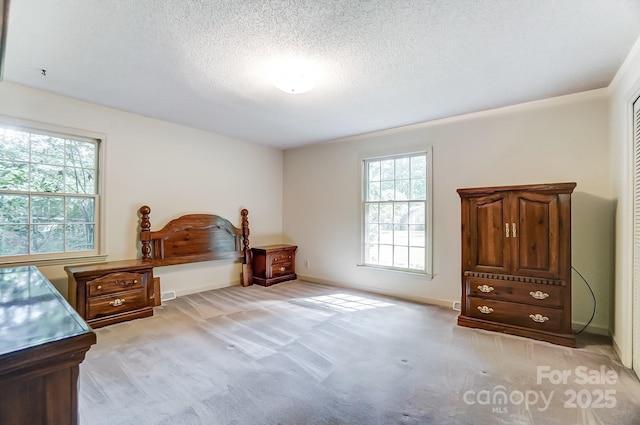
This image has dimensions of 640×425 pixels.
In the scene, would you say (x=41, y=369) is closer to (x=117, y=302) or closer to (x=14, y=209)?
(x=117, y=302)

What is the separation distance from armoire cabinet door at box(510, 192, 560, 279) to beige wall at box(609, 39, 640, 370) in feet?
1.47

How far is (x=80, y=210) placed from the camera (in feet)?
11.6

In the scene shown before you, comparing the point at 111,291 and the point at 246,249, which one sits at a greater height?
the point at 246,249

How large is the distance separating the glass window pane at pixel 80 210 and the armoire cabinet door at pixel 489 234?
14.6 feet

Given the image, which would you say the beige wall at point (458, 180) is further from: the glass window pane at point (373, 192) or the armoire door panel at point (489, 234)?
the armoire door panel at point (489, 234)

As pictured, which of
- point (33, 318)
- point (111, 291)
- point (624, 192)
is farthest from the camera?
point (111, 291)

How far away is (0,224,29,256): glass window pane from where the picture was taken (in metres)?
3.00

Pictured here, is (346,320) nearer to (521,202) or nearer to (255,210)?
(521,202)

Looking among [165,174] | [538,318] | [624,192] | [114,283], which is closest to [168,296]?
[114,283]

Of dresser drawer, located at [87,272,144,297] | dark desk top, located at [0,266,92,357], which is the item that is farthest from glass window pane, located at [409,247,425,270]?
dark desk top, located at [0,266,92,357]

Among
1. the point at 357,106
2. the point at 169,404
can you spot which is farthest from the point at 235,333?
the point at 357,106

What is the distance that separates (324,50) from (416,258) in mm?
3045

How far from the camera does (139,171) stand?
3.95 metres

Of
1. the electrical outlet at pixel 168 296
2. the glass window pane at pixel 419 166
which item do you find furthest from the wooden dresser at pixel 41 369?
the glass window pane at pixel 419 166
